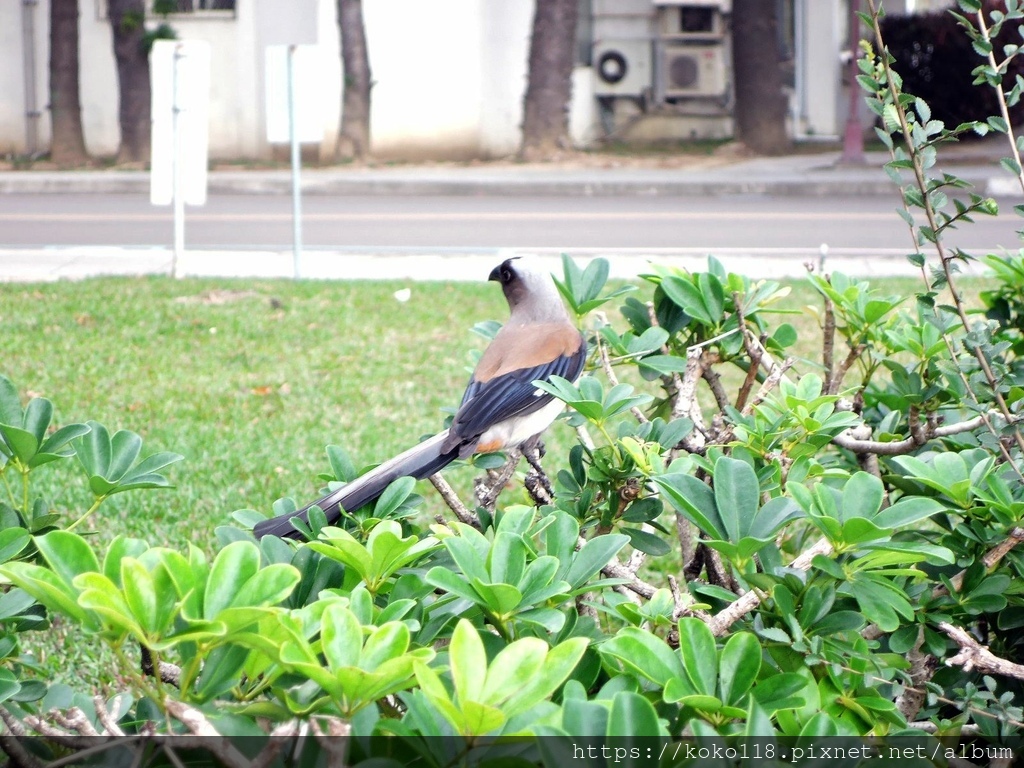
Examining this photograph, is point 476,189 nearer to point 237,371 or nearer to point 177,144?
point 177,144

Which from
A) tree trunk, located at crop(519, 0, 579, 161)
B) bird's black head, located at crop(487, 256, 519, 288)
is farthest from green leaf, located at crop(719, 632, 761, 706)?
tree trunk, located at crop(519, 0, 579, 161)

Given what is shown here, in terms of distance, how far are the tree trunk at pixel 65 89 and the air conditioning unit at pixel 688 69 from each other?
11.9m

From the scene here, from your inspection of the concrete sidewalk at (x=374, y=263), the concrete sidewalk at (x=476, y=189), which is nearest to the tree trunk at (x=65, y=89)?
the concrete sidewalk at (x=476, y=189)

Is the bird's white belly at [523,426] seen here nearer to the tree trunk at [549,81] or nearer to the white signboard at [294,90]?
the white signboard at [294,90]

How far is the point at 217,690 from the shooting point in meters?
1.24

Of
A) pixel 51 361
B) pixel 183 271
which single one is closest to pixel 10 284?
pixel 183 271

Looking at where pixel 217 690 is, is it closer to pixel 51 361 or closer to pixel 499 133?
pixel 51 361

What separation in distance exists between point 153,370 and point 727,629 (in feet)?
19.0

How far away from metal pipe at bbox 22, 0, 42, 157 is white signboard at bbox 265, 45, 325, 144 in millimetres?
14861

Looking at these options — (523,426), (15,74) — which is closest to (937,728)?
(523,426)

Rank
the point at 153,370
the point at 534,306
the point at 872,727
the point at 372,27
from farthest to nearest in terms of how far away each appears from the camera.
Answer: the point at 372,27 → the point at 153,370 → the point at 534,306 → the point at 872,727

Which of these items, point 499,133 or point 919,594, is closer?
point 919,594

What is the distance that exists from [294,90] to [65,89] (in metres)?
13.2

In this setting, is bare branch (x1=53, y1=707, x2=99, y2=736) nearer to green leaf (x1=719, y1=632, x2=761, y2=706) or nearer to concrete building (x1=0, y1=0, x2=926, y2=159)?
green leaf (x1=719, y1=632, x2=761, y2=706)
